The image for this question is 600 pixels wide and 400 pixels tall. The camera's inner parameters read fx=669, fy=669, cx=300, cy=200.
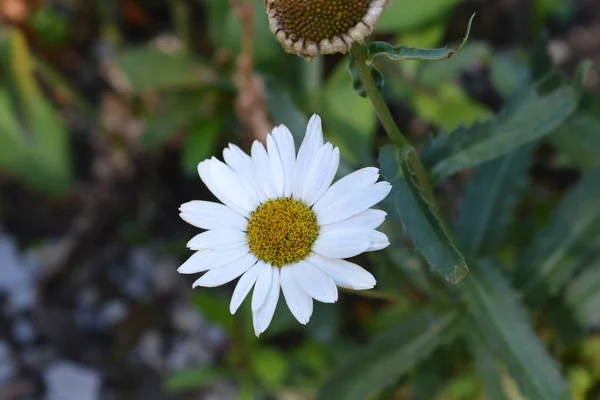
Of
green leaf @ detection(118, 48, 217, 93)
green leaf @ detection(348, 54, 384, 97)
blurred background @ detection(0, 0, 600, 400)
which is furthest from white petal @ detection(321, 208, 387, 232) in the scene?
green leaf @ detection(118, 48, 217, 93)

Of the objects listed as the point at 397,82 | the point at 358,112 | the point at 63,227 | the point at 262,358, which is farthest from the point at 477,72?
the point at 63,227

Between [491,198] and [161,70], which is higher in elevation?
[161,70]

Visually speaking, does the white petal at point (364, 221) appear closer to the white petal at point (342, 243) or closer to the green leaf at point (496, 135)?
the white petal at point (342, 243)

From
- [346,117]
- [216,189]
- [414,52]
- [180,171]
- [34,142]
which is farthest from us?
[180,171]

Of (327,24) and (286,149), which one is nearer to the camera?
(327,24)

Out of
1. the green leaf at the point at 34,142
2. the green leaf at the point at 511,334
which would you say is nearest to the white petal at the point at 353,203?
the green leaf at the point at 511,334

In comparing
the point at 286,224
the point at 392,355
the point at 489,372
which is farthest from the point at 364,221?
the point at 489,372

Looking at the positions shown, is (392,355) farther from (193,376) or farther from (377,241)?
(193,376)
